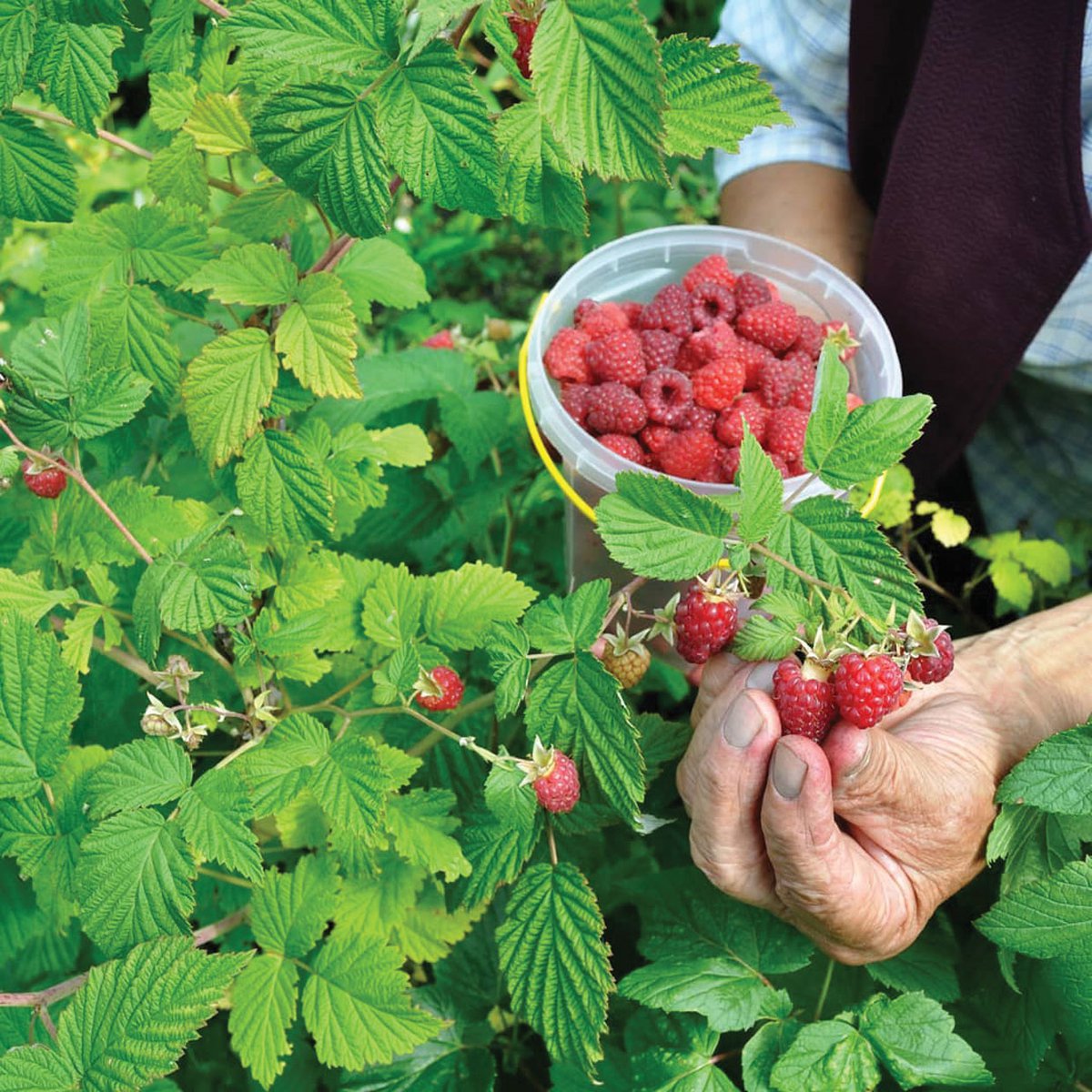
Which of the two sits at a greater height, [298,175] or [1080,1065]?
[298,175]

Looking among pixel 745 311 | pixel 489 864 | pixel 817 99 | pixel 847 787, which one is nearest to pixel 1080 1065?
pixel 847 787

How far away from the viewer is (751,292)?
3.89 ft

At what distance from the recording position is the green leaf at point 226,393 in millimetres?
843

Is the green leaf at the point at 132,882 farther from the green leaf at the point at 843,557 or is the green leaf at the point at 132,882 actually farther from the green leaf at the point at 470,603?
the green leaf at the point at 843,557

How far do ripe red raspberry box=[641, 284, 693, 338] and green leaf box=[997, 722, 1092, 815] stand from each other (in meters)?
0.58

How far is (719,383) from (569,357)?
0.17m

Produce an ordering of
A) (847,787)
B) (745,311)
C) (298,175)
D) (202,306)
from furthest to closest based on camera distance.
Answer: (745,311) → (202,306) → (847,787) → (298,175)

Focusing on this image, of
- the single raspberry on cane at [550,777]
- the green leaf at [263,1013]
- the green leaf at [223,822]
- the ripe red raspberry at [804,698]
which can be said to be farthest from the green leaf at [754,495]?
the green leaf at [263,1013]

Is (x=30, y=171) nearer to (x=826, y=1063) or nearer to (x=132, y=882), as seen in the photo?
(x=132, y=882)

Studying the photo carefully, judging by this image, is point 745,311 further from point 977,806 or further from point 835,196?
point 977,806

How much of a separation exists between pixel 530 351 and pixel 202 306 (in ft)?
1.26

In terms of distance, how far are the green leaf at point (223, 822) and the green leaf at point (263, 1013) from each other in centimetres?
15

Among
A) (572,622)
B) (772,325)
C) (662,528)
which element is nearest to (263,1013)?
(572,622)

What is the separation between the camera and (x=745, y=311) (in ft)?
3.87
